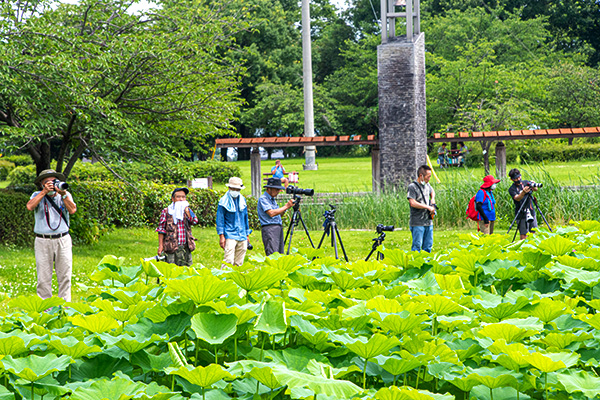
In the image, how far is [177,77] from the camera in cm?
1140

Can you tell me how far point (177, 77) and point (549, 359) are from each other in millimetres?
10638

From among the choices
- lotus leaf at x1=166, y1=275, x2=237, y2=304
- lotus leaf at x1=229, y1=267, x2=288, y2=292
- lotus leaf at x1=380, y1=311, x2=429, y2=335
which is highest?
lotus leaf at x1=166, y1=275, x2=237, y2=304

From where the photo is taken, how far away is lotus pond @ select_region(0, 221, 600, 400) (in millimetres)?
1541

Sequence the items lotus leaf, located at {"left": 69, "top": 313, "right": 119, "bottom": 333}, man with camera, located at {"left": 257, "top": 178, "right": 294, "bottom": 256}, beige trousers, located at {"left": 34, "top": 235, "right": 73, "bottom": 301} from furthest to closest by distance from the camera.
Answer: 1. man with camera, located at {"left": 257, "top": 178, "right": 294, "bottom": 256}
2. beige trousers, located at {"left": 34, "top": 235, "right": 73, "bottom": 301}
3. lotus leaf, located at {"left": 69, "top": 313, "right": 119, "bottom": 333}

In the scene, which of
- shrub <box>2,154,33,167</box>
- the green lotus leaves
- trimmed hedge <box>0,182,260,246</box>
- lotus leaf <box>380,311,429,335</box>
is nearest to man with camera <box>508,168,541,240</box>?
trimmed hedge <box>0,182,260,246</box>

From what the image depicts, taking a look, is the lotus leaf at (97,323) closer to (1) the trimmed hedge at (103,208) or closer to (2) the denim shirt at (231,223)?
(2) the denim shirt at (231,223)

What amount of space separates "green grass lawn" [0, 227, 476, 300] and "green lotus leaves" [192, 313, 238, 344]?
6615 millimetres

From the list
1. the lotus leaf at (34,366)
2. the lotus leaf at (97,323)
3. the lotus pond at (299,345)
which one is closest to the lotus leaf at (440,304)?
the lotus pond at (299,345)

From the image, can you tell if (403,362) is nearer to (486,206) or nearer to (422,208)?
(422,208)

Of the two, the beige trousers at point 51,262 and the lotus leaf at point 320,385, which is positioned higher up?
the lotus leaf at point 320,385

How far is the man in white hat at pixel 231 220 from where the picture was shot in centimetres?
816

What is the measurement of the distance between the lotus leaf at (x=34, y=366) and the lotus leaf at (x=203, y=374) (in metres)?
0.33

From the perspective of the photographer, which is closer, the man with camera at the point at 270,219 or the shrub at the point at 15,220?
the man with camera at the point at 270,219

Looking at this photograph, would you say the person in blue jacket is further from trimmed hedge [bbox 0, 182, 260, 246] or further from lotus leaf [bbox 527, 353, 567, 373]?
lotus leaf [bbox 527, 353, 567, 373]
